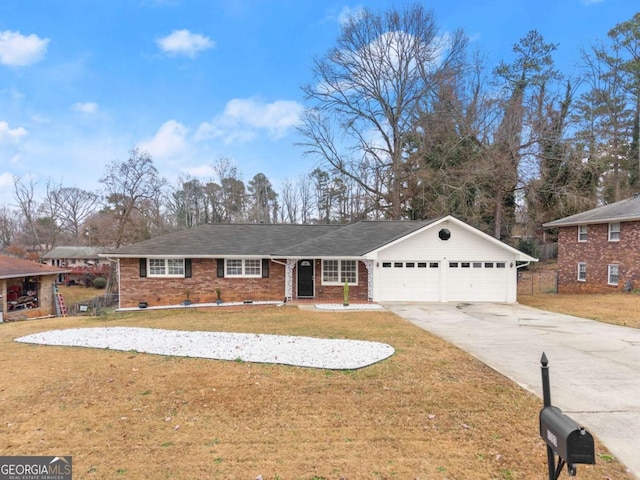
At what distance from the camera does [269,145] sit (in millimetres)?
32500

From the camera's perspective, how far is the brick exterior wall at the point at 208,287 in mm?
17047

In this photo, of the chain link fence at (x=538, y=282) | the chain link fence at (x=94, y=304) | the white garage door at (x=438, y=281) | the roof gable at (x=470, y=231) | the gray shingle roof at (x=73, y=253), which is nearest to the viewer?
the roof gable at (x=470, y=231)

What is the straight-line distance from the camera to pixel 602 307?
14344 mm

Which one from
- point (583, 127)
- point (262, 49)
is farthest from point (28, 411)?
point (583, 127)

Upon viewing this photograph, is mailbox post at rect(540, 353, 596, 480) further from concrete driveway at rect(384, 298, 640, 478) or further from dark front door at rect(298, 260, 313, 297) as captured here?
dark front door at rect(298, 260, 313, 297)

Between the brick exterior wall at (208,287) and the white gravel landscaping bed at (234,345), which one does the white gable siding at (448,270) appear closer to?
the brick exterior wall at (208,287)

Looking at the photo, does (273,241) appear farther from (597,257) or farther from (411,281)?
(597,257)

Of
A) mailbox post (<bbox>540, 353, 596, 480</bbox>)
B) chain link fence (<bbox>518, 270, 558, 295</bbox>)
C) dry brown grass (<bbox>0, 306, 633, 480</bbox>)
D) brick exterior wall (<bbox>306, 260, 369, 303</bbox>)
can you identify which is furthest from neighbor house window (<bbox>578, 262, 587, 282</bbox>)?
mailbox post (<bbox>540, 353, 596, 480</bbox>)

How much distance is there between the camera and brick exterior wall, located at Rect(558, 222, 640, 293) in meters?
18.3

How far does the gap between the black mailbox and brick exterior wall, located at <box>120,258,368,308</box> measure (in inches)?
574

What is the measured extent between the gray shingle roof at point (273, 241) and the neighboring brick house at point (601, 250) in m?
10.6

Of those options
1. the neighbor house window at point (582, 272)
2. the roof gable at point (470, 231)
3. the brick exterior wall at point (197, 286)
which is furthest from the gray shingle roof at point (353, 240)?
the neighbor house window at point (582, 272)

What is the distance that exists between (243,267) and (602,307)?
15307 millimetres

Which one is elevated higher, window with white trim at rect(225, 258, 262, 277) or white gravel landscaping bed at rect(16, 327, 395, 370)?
window with white trim at rect(225, 258, 262, 277)
